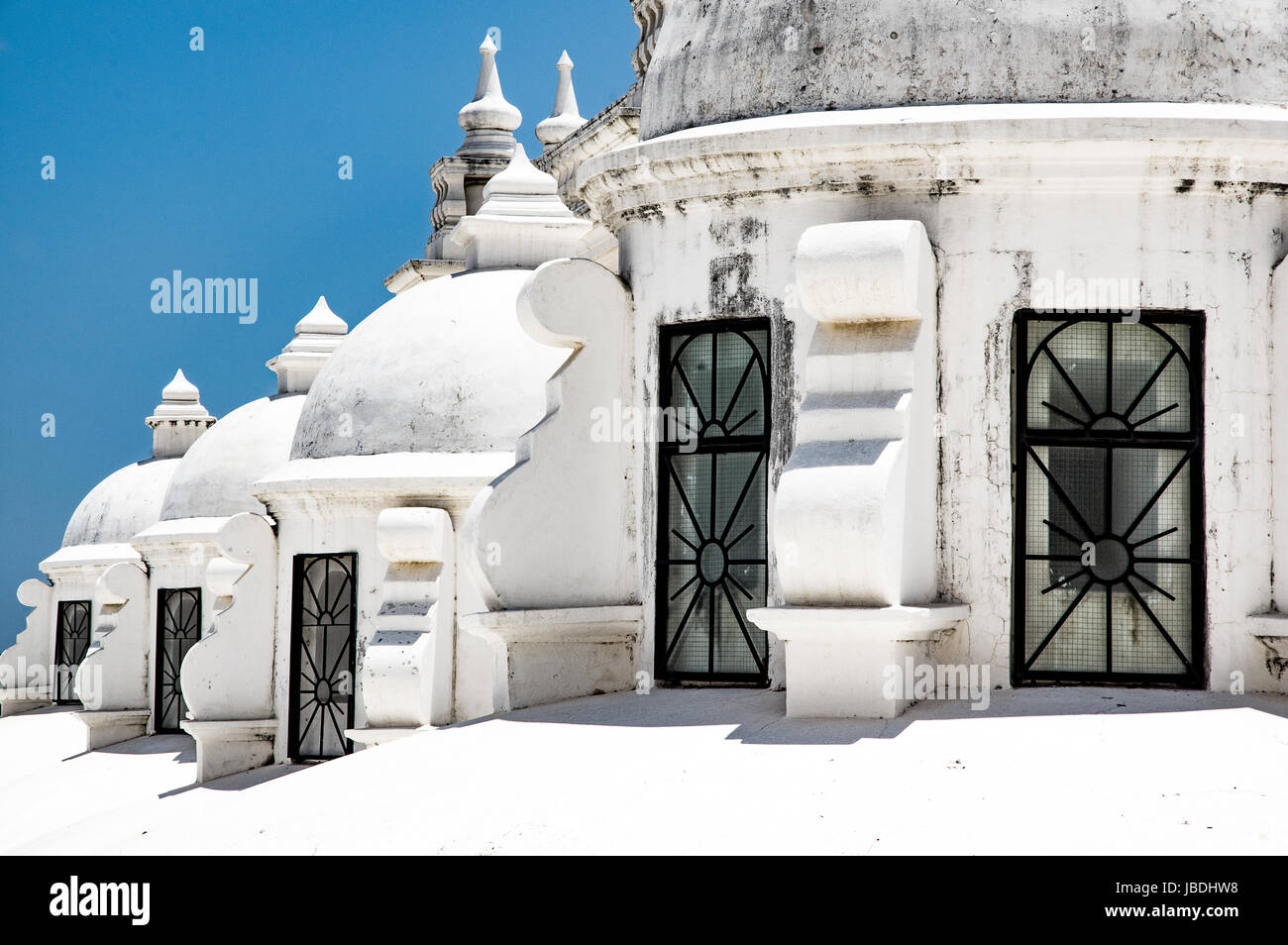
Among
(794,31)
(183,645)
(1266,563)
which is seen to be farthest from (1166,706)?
(183,645)

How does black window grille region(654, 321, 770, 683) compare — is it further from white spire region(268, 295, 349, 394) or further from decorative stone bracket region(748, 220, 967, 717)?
white spire region(268, 295, 349, 394)

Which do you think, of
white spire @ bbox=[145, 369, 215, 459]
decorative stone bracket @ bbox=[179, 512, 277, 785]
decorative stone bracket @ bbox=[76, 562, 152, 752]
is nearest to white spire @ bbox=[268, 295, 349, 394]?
decorative stone bracket @ bbox=[76, 562, 152, 752]

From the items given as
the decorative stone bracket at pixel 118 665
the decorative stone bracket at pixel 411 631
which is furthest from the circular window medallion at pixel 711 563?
the decorative stone bracket at pixel 118 665

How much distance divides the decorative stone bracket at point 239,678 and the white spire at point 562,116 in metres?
10.3

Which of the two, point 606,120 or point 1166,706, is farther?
point 606,120

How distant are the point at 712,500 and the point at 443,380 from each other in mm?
6817

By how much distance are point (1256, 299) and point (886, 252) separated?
2401mm

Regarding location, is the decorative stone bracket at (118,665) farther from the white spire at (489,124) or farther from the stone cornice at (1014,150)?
the stone cornice at (1014,150)

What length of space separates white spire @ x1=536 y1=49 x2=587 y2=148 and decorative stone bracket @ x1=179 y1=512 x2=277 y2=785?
1033 cm

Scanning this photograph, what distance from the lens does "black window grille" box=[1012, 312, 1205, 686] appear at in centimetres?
1104

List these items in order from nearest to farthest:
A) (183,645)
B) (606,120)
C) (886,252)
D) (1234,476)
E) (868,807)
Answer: (868,807), (886,252), (1234,476), (606,120), (183,645)

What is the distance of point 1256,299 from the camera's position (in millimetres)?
11023

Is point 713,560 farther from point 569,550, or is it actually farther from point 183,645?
point 183,645

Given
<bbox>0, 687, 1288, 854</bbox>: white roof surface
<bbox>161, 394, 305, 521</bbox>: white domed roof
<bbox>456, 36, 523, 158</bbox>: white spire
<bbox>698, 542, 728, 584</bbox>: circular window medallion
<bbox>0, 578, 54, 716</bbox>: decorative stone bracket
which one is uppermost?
<bbox>456, 36, 523, 158</bbox>: white spire
